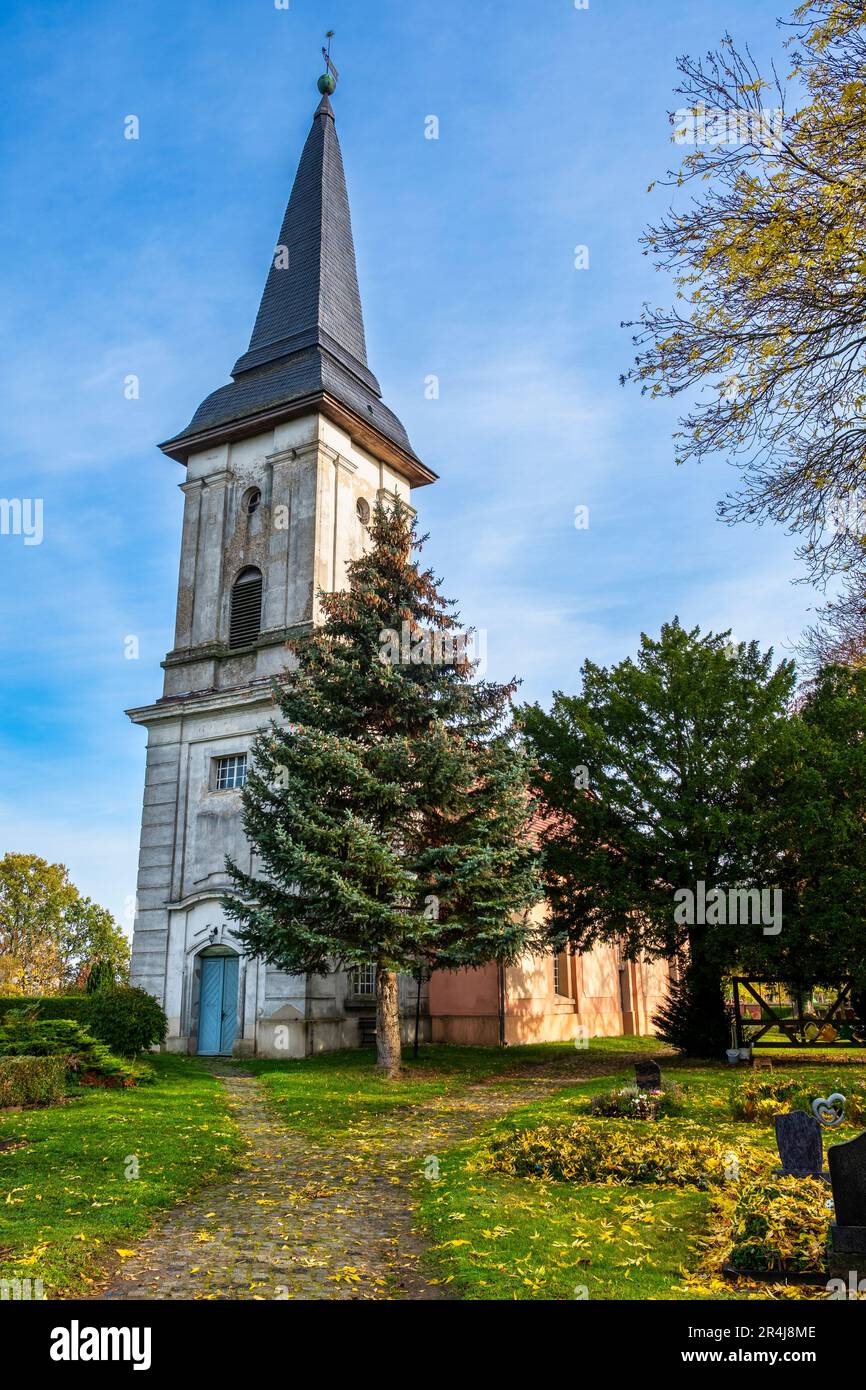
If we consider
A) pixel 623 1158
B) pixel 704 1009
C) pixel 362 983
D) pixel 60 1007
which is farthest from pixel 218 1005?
pixel 623 1158

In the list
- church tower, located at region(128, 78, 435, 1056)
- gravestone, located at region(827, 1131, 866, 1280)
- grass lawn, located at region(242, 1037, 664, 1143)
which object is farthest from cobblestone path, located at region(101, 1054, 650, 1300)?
church tower, located at region(128, 78, 435, 1056)

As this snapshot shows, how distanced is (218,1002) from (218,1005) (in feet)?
0.25

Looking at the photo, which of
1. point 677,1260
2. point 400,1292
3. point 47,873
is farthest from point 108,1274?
point 47,873

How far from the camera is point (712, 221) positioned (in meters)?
8.71

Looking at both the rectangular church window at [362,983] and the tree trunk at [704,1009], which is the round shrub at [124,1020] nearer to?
the rectangular church window at [362,983]

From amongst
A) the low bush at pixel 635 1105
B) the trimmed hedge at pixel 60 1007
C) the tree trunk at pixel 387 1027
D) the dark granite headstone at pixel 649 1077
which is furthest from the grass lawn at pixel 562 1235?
the trimmed hedge at pixel 60 1007

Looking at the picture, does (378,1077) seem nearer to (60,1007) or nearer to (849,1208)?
(60,1007)

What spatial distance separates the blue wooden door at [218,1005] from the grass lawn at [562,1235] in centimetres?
1397

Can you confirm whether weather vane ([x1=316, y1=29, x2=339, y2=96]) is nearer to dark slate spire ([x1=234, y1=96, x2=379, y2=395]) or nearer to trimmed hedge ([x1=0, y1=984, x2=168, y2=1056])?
dark slate spire ([x1=234, y1=96, x2=379, y2=395])

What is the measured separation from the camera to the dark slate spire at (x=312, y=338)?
91.6ft

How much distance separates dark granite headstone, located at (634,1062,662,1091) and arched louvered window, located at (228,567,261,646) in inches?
662
